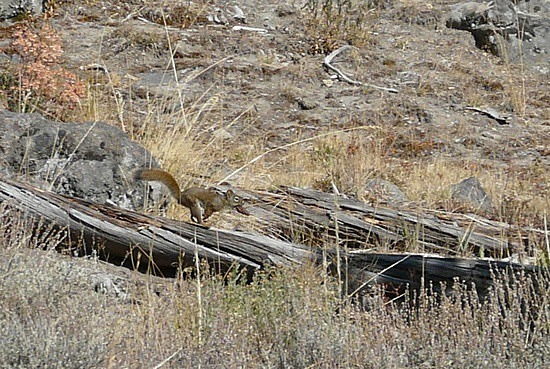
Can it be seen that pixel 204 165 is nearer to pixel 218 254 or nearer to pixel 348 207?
pixel 348 207

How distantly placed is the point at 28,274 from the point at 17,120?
2.56m

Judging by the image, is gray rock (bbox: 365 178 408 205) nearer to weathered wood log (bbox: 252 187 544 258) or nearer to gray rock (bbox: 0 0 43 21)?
weathered wood log (bbox: 252 187 544 258)

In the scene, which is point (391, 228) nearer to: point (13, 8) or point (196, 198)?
point (196, 198)

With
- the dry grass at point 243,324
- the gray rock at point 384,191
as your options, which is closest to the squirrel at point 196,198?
the dry grass at point 243,324

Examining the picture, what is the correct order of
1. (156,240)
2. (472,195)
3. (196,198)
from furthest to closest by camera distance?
(472,195), (196,198), (156,240)

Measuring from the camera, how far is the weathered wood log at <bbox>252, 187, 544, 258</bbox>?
5352 millimetres

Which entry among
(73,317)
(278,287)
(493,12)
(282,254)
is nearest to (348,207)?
(282,254)

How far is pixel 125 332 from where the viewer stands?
364cm

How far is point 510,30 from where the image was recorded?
13.7 m

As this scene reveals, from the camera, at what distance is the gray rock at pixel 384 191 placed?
6723 mm

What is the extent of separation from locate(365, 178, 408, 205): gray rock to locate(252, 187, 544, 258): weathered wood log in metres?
0.87

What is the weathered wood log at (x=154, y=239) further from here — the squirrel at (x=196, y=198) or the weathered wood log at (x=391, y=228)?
the weathered wood log at (x=391, y=228)

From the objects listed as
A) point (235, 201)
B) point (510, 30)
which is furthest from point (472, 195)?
point (510, 30)

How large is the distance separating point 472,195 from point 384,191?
0.74m
